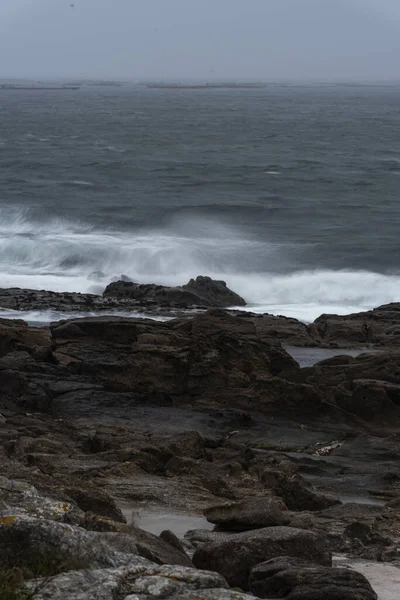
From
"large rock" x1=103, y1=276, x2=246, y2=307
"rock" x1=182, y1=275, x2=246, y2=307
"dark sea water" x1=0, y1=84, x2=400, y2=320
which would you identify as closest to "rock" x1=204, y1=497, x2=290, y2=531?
"large rock" x1=103, y1=276, x2=246, y2=307

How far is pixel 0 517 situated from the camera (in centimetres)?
742

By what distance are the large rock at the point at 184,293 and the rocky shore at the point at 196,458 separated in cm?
607

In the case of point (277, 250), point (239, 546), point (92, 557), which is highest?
point (92, 557)

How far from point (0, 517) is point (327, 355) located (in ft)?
50.9

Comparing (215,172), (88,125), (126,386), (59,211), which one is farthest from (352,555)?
(88,125)

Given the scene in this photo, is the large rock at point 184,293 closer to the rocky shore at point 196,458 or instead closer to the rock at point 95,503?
the rocky shore at point 196,458

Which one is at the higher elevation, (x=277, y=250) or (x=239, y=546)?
(x=239, y=546)

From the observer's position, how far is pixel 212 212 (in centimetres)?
4888

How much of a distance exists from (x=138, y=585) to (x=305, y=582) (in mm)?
1662

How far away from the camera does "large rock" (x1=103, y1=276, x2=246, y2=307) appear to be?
30.2 meters

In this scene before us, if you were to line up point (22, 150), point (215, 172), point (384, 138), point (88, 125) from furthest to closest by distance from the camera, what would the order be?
point (88, 125), point (384, 138), point (22, 150), point (215, 172)

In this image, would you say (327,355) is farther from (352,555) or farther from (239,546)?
(239,546)

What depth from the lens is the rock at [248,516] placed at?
10.5 m

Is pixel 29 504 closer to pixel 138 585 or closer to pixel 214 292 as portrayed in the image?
pixel 138 585
